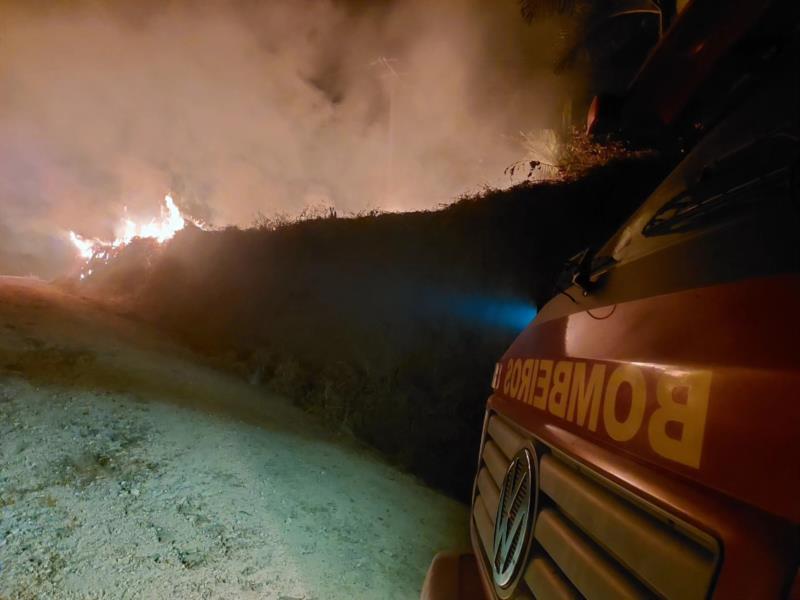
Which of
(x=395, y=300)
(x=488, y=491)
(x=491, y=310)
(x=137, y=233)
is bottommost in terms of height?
(x=488, y=491)

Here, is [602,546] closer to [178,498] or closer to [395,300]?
[178,498]

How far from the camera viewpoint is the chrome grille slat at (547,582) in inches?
50.0

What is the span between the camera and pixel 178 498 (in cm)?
336

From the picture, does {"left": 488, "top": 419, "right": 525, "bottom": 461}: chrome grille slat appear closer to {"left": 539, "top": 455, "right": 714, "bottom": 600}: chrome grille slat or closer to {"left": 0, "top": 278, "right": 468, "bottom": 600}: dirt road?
{"left": 539, "top": 455, "right": 714, "bottom": 600}: chrome grille slat

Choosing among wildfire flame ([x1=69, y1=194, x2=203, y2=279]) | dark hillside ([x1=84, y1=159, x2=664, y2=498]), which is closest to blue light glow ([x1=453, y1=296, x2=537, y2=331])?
dark hillside ([x1=84, y1=159, x2=664, y2=498])

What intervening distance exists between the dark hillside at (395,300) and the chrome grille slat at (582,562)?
5.49 metres

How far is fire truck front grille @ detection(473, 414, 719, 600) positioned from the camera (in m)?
0.89

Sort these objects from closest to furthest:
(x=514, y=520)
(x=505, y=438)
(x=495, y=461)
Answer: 1. (x=514, y=520)
2. (x=505, y=438)
3. (x=495, y=461)

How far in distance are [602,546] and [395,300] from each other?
8458 millimetres

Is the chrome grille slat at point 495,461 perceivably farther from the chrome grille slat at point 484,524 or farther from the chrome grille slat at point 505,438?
the chrome grille slat at point 484,524

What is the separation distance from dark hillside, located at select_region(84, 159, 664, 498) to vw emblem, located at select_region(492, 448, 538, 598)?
501 cm

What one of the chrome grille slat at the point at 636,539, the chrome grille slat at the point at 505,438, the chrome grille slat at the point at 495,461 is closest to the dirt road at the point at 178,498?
the chrome grille slat at the point at 495,461

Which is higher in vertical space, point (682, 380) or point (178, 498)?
point (682, 380)

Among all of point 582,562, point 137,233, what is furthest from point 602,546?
point 137,233
